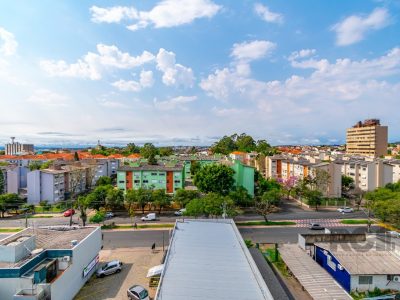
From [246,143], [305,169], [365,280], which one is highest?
[246,143]

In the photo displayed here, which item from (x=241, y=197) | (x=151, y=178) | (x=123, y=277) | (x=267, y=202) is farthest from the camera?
(x=151, y=178)

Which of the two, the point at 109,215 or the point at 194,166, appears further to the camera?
the point at 194,166

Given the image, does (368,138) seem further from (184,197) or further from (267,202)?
(184,197)

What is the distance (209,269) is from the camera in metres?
12.8

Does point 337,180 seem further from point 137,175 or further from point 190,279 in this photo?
point 190,279

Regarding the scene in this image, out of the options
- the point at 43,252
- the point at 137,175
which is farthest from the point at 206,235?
the point at 137,175

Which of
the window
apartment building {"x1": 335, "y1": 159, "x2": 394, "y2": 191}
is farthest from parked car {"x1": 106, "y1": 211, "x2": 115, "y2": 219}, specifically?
apartment building {"x1": 335, "y1": 159, "x2": 394, "y2": 191}

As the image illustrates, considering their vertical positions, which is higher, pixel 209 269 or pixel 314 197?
pixel 209 269

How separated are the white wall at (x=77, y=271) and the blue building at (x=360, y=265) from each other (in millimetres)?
15751

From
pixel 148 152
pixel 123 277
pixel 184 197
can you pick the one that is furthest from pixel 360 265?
pixel 148 152

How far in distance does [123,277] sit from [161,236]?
27.0ft

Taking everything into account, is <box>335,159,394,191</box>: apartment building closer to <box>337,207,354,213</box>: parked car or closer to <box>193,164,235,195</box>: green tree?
<box>337,207,354,213</box>: parked car

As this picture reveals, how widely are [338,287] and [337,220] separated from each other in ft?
61.3

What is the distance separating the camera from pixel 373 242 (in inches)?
811
